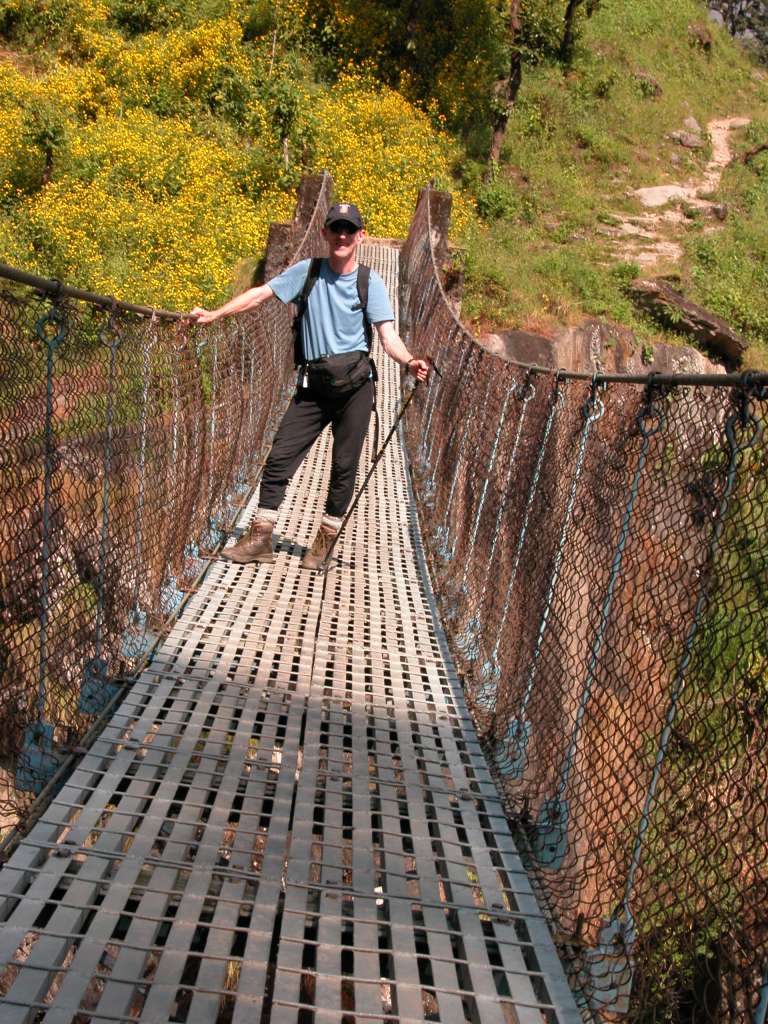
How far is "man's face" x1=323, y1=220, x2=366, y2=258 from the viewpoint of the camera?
3580mm

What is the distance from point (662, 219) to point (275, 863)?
20517 millimetres

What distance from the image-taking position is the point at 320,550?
165 inches

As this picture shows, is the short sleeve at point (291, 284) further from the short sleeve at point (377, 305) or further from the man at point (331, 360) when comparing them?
the short sleeve at point (377, 305)

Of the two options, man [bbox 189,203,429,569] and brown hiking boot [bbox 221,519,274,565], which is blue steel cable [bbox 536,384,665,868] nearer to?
man [bbox 189,203,429,569]

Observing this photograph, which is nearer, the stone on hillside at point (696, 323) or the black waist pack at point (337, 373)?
the black waist pack at point (337, 373)

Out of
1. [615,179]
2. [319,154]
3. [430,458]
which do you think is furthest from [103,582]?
[615,179]

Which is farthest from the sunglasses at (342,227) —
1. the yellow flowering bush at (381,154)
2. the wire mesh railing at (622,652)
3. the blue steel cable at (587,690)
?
the yellow flowering bush at (381,154)

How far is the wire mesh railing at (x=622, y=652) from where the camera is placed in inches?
69.1

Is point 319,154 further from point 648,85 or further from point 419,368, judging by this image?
point 419,368

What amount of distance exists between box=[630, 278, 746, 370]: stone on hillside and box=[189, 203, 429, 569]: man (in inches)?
500

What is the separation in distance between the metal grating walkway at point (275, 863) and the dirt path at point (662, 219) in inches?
652

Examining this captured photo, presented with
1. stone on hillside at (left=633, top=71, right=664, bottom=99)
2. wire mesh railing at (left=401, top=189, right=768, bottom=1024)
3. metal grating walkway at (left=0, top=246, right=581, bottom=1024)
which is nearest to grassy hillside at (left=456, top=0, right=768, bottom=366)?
stone on hillside at (left=633, top=71, right=664, bottom=99)

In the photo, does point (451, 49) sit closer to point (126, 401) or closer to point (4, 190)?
point (4, 190)

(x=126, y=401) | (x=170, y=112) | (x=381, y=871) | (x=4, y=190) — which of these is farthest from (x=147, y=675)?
(x=170, y=112)
